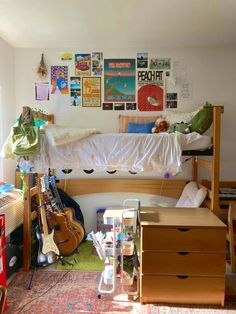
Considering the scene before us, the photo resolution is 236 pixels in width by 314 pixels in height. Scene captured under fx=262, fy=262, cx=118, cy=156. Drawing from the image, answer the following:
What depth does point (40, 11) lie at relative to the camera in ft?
6.85

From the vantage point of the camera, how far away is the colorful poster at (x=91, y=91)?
9.87 feet

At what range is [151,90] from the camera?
2.98m

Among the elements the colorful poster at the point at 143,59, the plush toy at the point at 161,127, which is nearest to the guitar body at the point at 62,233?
the plush toy at the point at 161,127

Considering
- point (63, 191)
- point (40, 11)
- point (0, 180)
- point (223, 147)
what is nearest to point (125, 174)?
point (63, 191)

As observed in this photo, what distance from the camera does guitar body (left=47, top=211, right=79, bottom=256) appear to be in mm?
2523

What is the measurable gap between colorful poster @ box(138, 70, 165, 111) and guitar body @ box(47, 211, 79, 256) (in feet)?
4.95

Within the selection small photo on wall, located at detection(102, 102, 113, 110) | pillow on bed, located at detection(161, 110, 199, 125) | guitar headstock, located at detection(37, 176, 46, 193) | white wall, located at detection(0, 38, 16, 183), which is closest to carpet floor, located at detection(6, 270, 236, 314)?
guitar headstock, located at detection(37, 176, 46, 193)

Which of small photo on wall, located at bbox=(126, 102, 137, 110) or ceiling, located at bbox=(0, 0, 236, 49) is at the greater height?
ceiling, located at bbox=(0, 0, 236, 49)

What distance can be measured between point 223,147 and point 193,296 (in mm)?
1698

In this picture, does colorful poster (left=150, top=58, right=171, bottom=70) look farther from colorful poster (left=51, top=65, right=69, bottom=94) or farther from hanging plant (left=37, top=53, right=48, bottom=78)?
hanging plant (left=37, top=53, right=48, bottom=78)

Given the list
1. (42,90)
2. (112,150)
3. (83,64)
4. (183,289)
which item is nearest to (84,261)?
(183,289)

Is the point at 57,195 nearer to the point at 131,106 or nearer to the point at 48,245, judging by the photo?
the point at 48,245

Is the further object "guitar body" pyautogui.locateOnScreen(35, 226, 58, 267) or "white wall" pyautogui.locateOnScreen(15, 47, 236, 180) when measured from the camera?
"white wall" pyautogui.locateOnScreen(15, 47, 236, 180)

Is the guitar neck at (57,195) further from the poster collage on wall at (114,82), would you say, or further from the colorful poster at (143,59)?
the colorful poster at (143,59)
